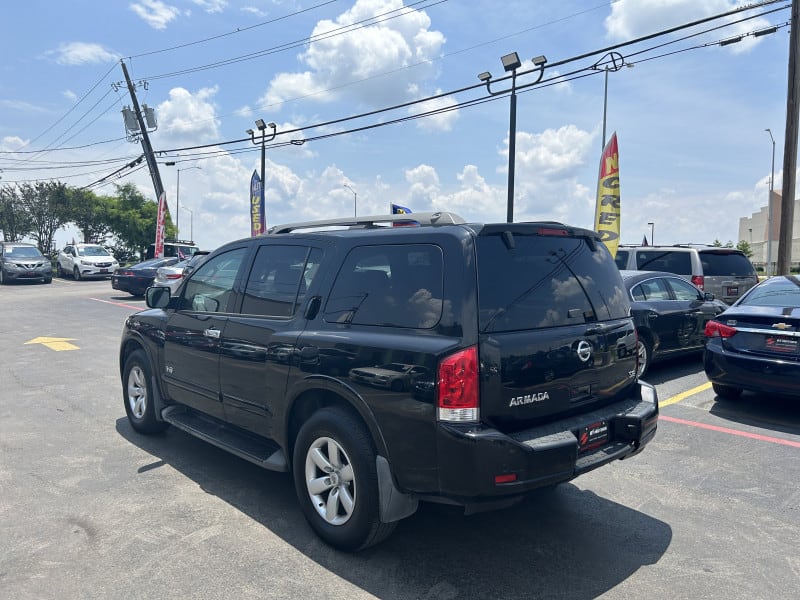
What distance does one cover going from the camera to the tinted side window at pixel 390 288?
3.25 m

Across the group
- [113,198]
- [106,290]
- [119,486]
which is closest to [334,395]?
[119,486]

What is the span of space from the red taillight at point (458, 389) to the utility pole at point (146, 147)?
3340 centimetres

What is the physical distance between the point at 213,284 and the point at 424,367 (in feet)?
8.03

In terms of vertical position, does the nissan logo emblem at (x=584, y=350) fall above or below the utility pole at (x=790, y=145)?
below

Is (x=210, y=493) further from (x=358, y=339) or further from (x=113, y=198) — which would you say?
(x=113, y=198)

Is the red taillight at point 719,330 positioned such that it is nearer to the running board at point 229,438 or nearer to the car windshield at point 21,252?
the running board at point 229,438

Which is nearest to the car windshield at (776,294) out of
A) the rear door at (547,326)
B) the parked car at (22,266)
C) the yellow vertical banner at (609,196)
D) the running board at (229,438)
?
the rear door at (547,326)

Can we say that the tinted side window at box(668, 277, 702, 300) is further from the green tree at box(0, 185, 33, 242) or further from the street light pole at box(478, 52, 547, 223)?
the green tree at box(0, 185, 33, 242)

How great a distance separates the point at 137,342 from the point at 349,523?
10.7 feet

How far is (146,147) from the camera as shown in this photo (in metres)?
34.4

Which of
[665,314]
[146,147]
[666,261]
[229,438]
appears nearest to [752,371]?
[665,314]

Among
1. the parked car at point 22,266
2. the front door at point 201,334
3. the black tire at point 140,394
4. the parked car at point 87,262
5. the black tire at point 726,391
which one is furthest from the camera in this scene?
the parked car at point 87,262

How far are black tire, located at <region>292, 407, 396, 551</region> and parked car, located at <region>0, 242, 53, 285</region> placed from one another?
2846 centimetres

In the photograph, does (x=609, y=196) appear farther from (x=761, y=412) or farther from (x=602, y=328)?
(x=602, y=328)
